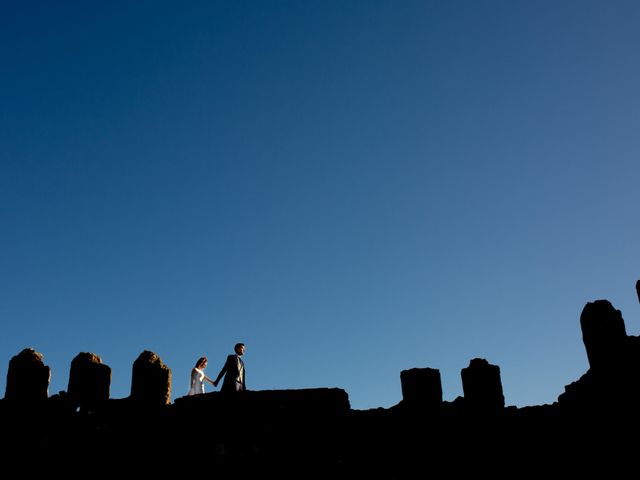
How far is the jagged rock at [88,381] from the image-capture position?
46.8ft

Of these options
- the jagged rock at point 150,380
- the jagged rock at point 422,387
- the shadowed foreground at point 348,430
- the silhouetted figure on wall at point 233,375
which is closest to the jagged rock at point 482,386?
the shadowed foreground at point 348,430

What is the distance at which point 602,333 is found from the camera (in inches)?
529

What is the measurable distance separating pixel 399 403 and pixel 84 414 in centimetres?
706

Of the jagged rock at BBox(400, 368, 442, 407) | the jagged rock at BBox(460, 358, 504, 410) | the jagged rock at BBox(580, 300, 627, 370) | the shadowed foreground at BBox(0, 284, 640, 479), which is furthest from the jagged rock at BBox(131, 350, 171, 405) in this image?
the jagged rock at BBox(580, 300, 627, 370)

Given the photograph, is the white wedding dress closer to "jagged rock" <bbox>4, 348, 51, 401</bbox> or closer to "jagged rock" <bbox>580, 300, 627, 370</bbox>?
"jagged rock" <bbox>4, 348, 51, 401</bbox>

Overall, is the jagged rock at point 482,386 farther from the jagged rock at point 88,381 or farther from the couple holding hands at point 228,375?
the jagged rock at point 88,381

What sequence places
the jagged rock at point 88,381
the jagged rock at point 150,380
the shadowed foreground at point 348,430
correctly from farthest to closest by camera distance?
the jagged rock at point 88,381 < the jagged rock at point 150,380 < the shadowed foreground at point 348,430

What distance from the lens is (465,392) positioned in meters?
14.0

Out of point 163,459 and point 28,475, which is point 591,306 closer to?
point 163,459

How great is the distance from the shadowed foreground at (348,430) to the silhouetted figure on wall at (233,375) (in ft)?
1.43

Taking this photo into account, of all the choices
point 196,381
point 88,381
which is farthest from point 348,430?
point 88,381

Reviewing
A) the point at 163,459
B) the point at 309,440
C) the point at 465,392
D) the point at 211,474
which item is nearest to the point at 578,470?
the point at 465,392

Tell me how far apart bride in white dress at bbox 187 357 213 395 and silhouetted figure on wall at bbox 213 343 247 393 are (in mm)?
369

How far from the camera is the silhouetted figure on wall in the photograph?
13938mm
